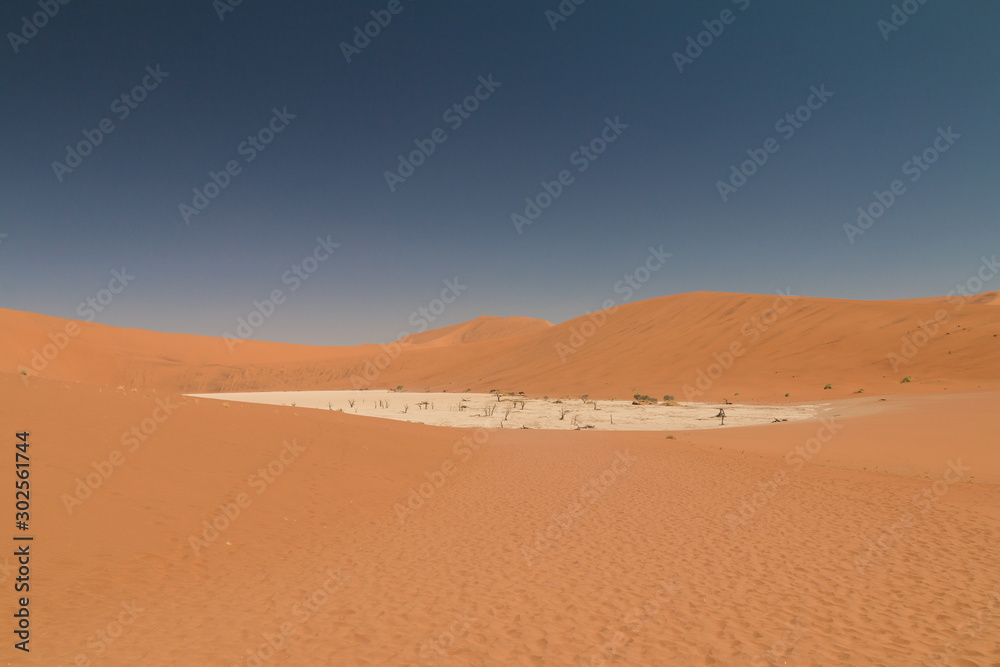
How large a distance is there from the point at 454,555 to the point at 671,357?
128 ft

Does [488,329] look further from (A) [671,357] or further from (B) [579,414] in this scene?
(B) [579,414]

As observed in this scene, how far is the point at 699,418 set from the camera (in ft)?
Result: 79.9

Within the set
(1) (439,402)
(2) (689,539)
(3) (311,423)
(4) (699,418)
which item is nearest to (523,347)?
(1) (439,402)

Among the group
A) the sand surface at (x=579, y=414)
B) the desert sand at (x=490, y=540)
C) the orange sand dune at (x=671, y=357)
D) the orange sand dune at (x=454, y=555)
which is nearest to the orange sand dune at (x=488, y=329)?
the orange sand dune at (x=671, y=357)

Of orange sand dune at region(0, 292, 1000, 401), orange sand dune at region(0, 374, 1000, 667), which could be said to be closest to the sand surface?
orange sand dune at region(0, 292, 1000, 401)

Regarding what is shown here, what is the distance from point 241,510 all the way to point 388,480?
389 centimetres

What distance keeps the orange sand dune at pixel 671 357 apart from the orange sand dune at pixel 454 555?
67.8 ft

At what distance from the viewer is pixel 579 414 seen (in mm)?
26781

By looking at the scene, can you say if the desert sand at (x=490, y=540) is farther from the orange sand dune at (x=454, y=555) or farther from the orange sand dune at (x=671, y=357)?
the orange sand dune at (x=671, y=357)

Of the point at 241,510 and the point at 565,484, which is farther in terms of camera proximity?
the point at 565,484

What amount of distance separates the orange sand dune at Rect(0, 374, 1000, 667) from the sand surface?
396 inches

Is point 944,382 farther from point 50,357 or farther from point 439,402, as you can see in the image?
point 50,357

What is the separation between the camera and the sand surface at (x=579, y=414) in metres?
22.9

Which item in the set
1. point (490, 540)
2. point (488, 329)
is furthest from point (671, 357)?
point (488, 329)
